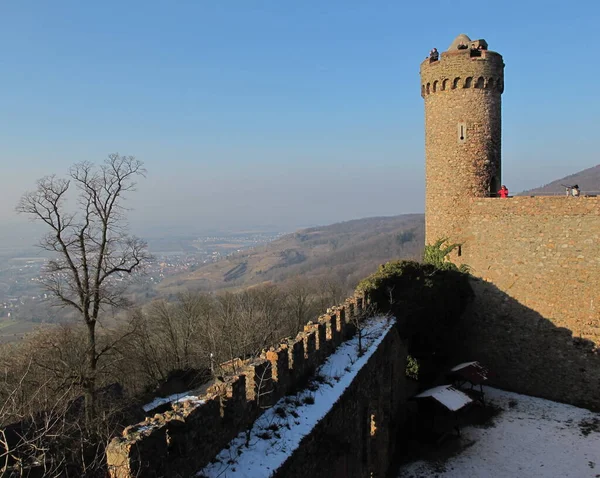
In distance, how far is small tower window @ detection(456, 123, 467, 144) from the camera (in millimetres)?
17469

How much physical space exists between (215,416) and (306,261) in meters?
107

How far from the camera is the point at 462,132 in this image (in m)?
17.5

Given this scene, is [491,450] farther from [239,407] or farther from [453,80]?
[453,80]

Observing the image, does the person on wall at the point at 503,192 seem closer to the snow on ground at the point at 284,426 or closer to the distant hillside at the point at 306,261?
the snow on ground at the point at 284,426

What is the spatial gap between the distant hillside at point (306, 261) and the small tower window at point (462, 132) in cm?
4683

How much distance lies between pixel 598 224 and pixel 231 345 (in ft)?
61.9

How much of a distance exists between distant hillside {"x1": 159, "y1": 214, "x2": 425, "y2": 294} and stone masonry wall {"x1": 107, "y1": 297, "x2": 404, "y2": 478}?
54917 mm

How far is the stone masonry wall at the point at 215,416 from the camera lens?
4625mm

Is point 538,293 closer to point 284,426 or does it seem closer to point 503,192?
point 503,192

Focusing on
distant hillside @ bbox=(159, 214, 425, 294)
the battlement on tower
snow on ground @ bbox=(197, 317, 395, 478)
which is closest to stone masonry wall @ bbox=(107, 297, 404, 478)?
snow on ground @ bbox=(197, 317, 395, 478)

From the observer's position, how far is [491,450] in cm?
1305

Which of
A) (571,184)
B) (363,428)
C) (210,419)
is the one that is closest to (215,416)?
(210,419)

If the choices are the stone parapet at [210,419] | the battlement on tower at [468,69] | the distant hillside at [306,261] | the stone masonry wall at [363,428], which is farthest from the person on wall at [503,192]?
the distant hillside at [306,261]

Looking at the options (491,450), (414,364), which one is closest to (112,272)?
(414,364)
